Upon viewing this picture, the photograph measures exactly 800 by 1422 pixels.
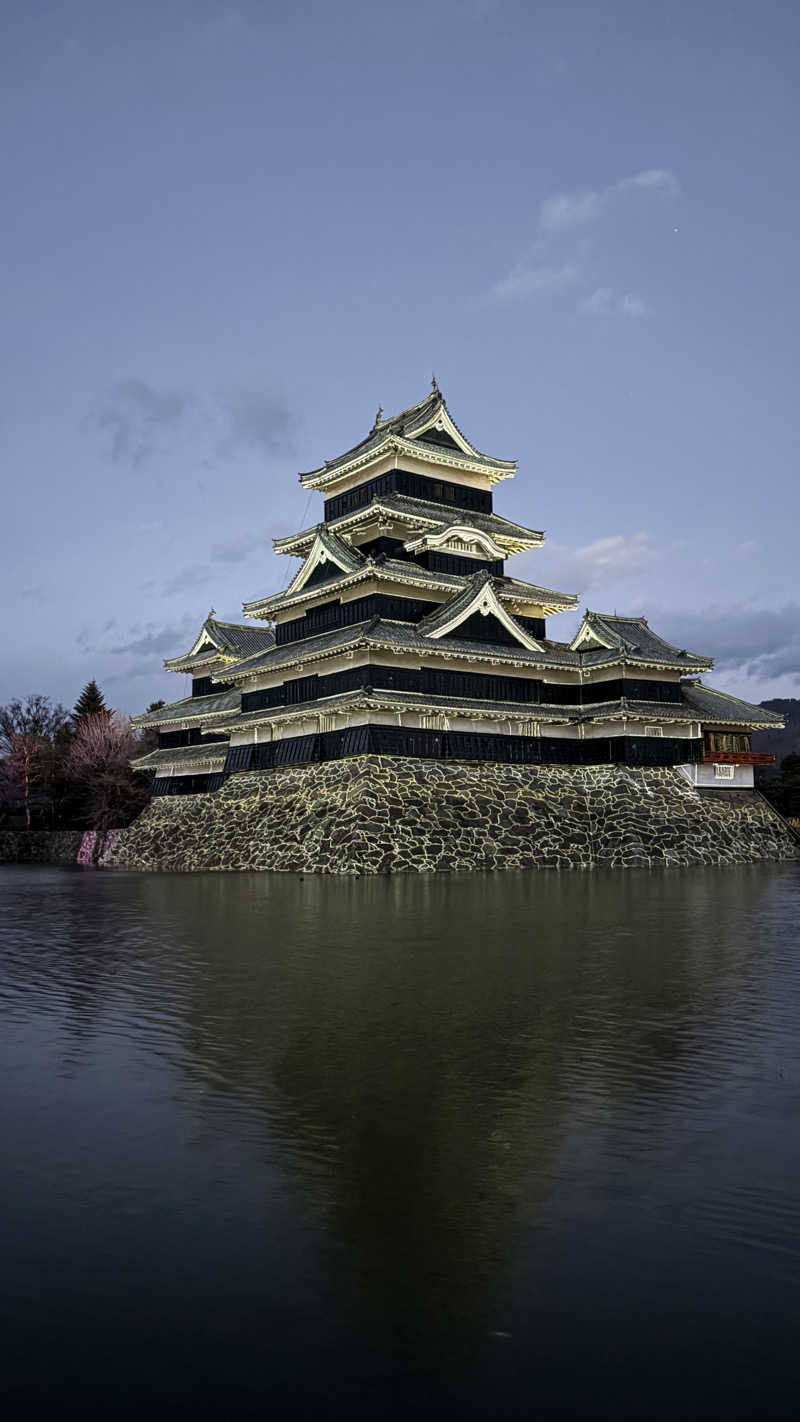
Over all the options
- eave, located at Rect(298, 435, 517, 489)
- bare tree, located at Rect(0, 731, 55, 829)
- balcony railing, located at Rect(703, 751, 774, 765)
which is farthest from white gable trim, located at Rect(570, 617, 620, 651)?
bare tree, located at Rect(0, 731, 55, 829)

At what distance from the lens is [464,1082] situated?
22.5ft

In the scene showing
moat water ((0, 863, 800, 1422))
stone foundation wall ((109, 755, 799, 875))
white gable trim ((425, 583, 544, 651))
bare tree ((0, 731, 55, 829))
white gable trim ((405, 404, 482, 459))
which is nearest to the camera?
moat water ((0, 863, 800, 1422))

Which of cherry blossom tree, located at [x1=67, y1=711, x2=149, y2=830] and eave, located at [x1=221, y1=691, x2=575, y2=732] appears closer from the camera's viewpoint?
eave, located at [x1=221, y1=691, x2=575, y2=732]

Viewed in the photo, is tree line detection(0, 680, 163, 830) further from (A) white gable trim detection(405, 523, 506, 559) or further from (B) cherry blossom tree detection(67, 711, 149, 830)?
(A) white gable trim detection(405, 523, 506, 559)

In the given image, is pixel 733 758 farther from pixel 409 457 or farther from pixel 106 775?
pixel 106 775

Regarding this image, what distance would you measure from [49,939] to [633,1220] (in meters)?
13.8

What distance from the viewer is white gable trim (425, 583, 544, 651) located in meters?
41.8

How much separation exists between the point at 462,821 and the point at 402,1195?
3407 centimetres

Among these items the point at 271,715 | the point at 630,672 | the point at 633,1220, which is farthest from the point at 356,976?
the point at 630,672

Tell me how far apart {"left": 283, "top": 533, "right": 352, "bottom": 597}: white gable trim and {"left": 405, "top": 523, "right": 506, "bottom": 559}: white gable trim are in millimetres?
3327

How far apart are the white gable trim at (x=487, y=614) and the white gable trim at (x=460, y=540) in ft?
9.27

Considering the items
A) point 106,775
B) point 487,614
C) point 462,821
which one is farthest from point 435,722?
point 106,775

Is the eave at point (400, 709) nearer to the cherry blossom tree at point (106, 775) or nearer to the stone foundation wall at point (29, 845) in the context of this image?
the cherry blossom tree at point (106, 775)

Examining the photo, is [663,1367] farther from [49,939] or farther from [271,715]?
[271,715]
